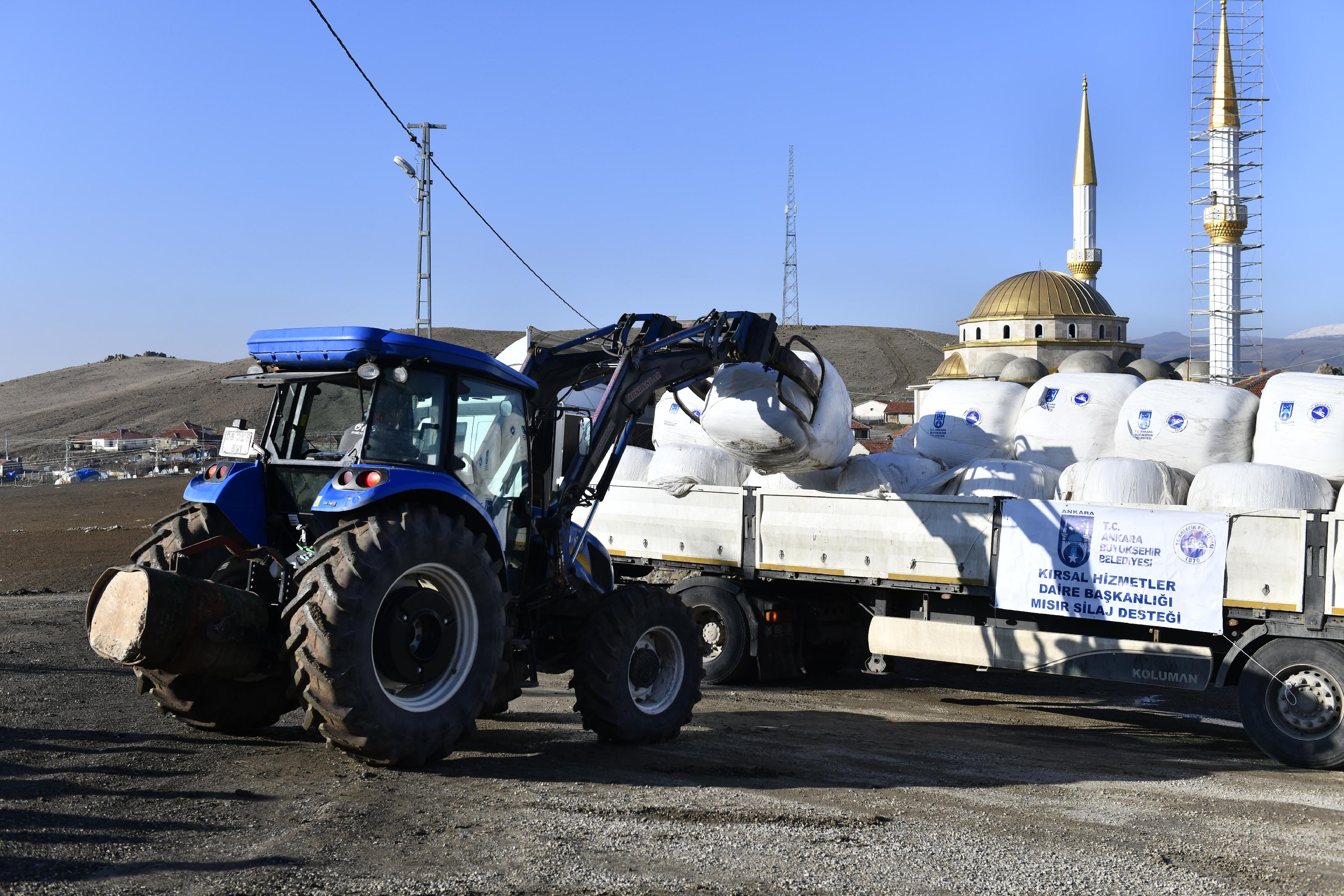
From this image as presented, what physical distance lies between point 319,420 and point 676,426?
20.4 feet

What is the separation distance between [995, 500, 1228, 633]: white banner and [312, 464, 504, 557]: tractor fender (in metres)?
4.77

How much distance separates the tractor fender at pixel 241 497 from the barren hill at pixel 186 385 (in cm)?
5446

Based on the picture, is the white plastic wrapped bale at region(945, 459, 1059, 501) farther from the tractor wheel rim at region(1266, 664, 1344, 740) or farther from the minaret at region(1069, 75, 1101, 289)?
the minaret at region(1069, 75, 1101, 289)

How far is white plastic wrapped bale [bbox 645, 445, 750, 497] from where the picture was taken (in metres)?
11.9

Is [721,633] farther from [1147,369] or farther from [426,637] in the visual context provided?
[1147,369]

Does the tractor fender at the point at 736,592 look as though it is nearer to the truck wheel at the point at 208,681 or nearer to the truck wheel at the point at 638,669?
the truck wheel at the point at 638,669

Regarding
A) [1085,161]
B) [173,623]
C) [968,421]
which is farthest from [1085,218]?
[173,623]

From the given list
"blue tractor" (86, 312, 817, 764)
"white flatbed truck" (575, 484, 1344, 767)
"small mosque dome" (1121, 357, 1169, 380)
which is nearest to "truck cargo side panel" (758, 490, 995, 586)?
"white flatbed truck" (575, 484, 1344, 767)

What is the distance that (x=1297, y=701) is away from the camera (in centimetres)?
831

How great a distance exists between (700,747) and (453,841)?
2.87m

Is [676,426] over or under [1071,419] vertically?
under

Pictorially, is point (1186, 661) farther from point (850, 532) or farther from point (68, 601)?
point (68, 601)

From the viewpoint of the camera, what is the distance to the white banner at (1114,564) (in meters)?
8.74

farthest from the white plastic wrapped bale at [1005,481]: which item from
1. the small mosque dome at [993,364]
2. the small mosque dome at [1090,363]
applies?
the small mosque dome at [993,364]
